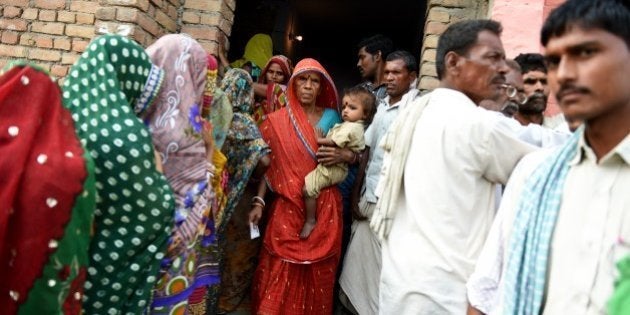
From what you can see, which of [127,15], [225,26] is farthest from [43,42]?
[225,26]

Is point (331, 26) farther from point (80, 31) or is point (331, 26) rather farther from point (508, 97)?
point (508, 97)

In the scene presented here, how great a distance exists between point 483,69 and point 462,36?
0.61 ft

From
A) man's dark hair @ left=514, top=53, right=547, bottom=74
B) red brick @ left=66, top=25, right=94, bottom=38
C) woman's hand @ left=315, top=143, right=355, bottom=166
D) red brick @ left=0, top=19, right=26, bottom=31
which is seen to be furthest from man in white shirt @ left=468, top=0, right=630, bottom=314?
red brick @ left=0, top=19, right=26, bottom=31

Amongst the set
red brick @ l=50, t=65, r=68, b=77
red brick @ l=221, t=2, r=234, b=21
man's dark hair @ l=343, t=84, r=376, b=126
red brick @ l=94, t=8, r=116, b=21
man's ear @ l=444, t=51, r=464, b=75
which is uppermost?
red brick @ l=221, t=2, r=234, b=21

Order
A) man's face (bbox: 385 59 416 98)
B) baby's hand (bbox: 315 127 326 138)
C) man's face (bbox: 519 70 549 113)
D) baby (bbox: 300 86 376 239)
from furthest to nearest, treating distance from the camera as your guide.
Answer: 1. man's face (bbox: 385 59 416 98)
2. baby's hand (bbox: 315 127 326 138)
3. baby (bbox: 300 86 376 239)
4. man's face (bbox: 519 70 549 113)

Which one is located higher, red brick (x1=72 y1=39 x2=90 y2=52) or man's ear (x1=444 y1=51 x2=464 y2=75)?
man's ear (x1=444 y1=51 x2=464 y2=75)

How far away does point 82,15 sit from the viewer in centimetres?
397

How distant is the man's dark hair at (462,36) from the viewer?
2.27 metres

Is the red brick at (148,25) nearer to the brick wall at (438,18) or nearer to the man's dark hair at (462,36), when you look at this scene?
the brick wall at (438,18)

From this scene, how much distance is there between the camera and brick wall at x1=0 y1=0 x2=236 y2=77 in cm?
396

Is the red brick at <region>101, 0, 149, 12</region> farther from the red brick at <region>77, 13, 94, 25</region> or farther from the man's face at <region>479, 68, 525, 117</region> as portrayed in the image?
the man's face at <region>479, 68, 525, 117</region>

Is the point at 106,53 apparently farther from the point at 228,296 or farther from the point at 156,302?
the point at 228,296

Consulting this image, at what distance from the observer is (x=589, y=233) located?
125cm

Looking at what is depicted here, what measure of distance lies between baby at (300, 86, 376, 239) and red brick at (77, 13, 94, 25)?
2.03 m
